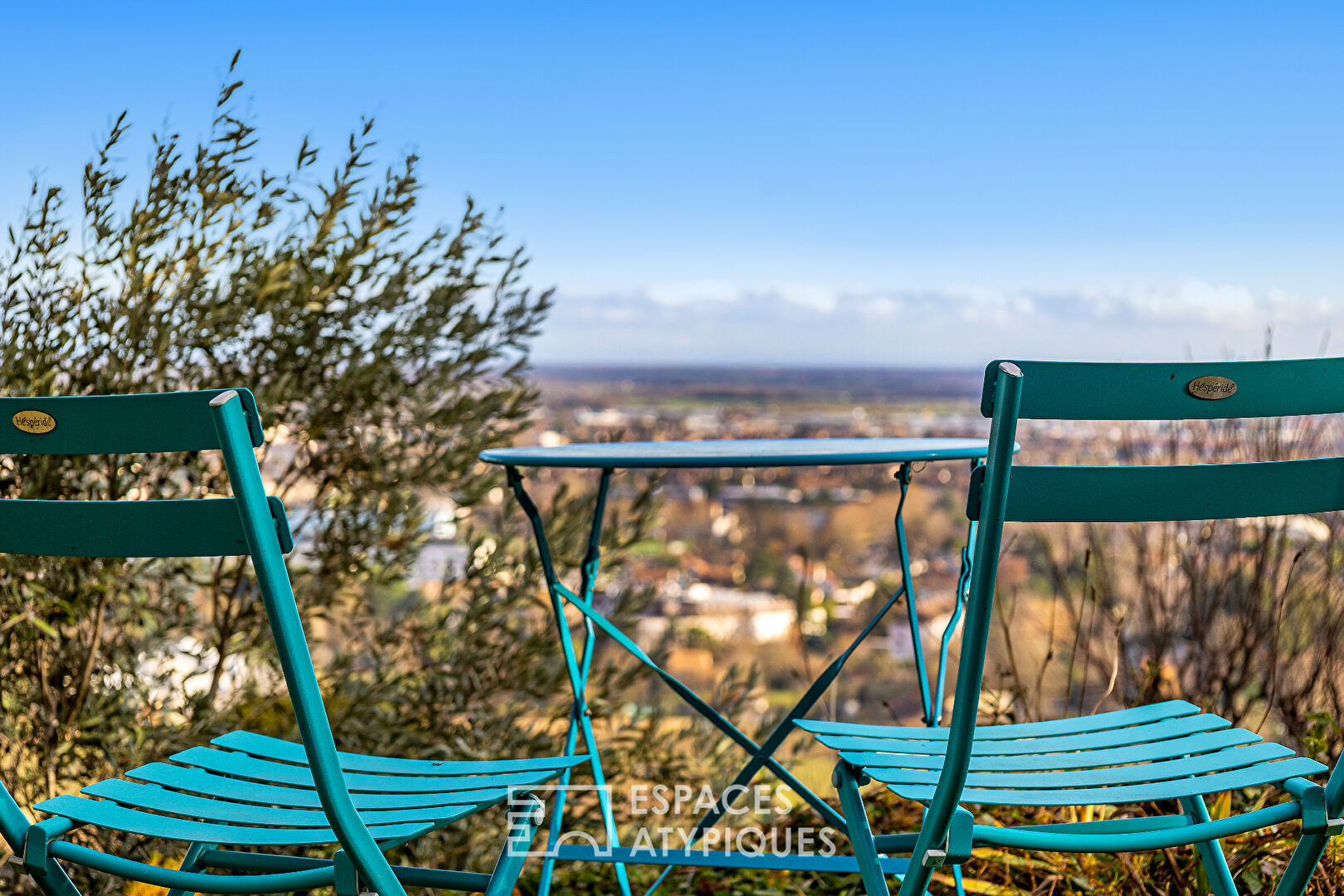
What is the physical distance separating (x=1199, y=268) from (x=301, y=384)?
11.2 m

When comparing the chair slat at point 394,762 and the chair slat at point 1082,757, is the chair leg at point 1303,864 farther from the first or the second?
the chair slat at point 394,762

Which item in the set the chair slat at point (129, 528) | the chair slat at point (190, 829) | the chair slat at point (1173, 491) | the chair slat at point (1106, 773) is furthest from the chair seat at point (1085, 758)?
the chair slat at point (129, 528)

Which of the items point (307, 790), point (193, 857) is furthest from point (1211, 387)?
point (193, 857)

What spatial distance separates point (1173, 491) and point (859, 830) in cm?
54

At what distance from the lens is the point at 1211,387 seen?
3.35ft

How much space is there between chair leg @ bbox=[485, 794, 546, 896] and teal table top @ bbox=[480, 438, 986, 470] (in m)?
0.53

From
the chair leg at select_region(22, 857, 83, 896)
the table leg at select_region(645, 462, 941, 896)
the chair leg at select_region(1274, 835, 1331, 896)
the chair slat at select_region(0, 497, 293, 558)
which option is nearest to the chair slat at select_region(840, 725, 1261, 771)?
the chair leg at select_region(1274, 835, 1331, 896)

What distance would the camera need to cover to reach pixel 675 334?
17.1m

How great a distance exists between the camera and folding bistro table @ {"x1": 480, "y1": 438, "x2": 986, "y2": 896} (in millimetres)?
1589

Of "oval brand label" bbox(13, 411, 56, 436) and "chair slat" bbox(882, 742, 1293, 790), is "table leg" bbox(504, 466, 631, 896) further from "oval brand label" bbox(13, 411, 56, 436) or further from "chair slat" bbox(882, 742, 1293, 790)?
"oval brand label" bbox(13, 411, 56, 436)

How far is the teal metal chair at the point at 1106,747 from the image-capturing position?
3.14 ft

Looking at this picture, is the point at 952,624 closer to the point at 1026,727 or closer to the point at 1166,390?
the point at 1026,727

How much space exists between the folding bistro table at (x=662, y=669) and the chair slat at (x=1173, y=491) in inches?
20.5

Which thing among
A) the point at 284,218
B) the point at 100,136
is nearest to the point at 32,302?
the point at 100,136
